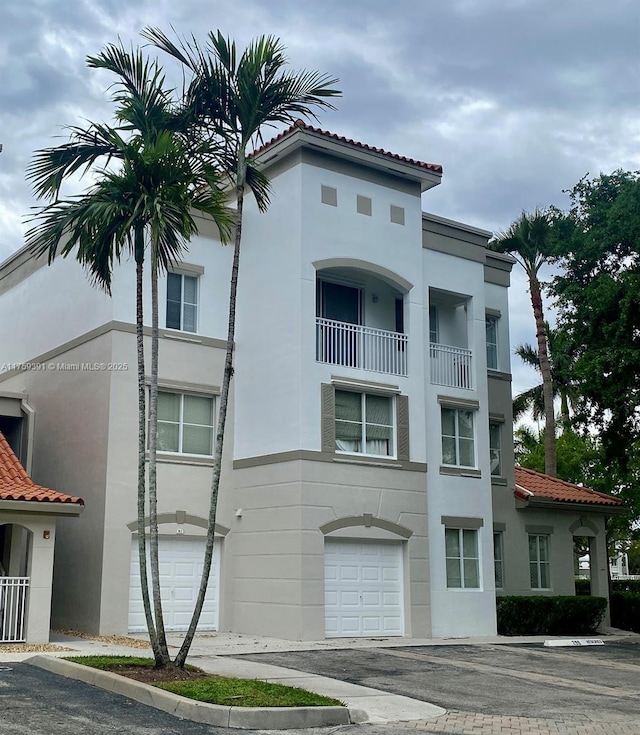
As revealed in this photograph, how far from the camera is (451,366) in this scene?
82.1 ft

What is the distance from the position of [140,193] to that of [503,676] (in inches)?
383

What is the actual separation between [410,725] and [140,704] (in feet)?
10.8

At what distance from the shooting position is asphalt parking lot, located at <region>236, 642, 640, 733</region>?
41.6ft

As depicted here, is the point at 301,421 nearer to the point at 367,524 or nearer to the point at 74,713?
the point at 367,524

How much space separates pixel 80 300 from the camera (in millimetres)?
23406

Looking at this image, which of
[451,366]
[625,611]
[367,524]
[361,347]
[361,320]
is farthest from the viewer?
[625,611]

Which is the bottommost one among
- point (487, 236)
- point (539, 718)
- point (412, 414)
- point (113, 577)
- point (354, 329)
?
point (539, 718)

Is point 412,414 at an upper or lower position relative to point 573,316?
lower

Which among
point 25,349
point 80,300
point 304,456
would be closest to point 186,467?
point 304,456

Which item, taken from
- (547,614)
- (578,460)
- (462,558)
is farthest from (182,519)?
(578,460)

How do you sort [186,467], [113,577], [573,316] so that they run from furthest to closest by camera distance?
1. [573,316]
2. [186,467]
3. [113,577]

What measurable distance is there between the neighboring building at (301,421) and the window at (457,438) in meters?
0.05

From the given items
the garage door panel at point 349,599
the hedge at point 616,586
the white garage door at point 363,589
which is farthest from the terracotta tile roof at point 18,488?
the hedge at point 616,586

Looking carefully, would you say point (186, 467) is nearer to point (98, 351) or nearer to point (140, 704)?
point (98, 351)
